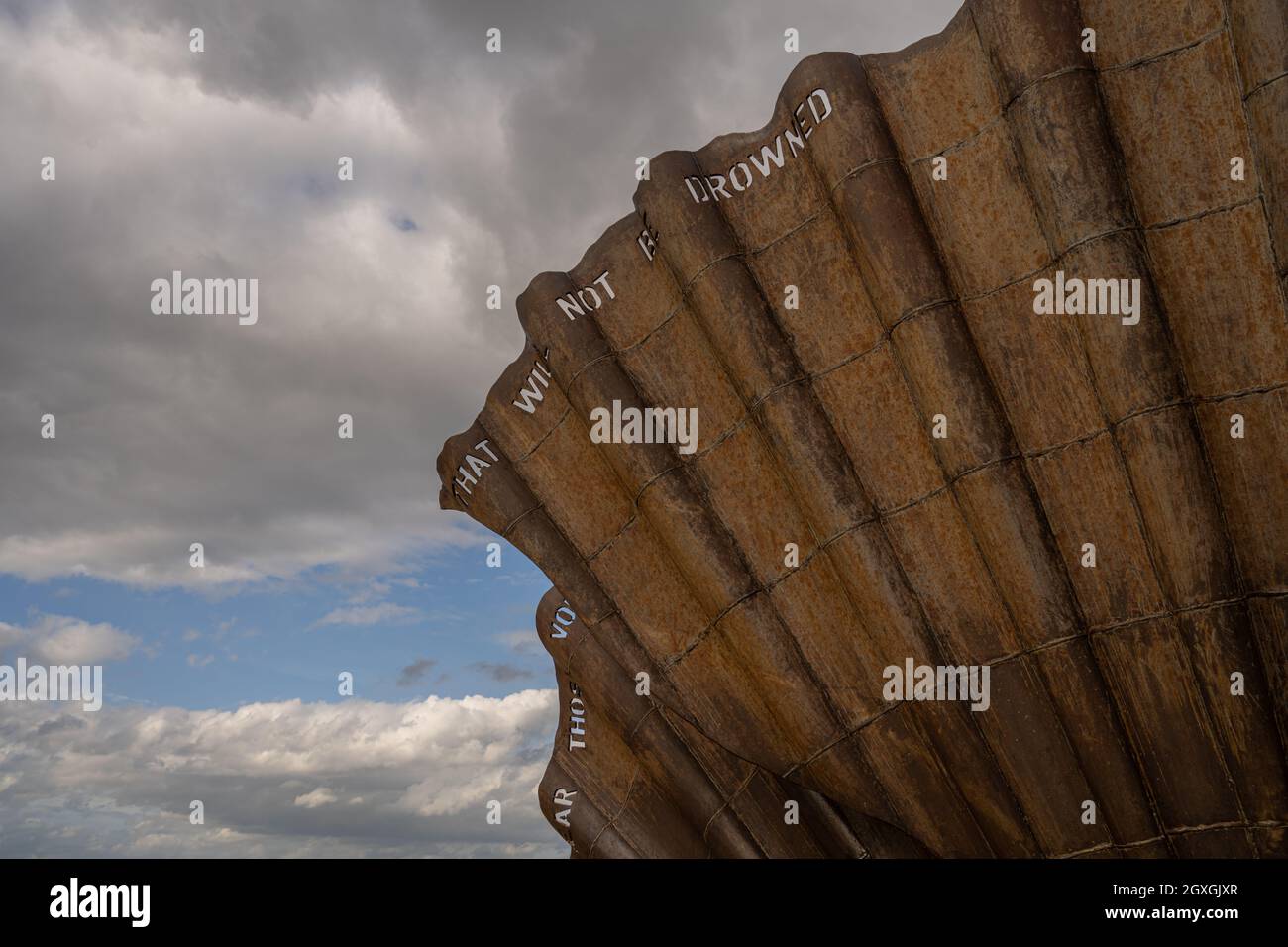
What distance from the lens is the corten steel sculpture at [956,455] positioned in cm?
455

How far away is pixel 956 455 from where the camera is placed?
16.4ft

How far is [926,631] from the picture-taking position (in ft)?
16.5

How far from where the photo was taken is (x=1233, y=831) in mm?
4504

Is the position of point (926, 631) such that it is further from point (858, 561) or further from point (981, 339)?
point (981, 339)

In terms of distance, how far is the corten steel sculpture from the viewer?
455 centimetres

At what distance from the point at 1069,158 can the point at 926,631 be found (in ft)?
7.82

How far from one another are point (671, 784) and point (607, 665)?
0.78 meters

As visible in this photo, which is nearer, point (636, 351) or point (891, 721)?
point (891, 721)
